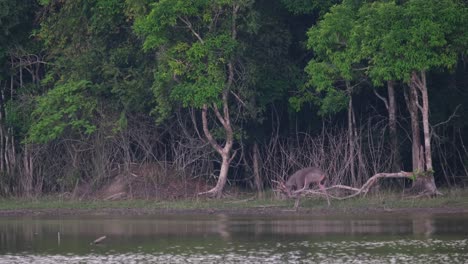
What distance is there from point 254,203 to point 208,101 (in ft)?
9.99

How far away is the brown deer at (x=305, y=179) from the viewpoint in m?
26.1

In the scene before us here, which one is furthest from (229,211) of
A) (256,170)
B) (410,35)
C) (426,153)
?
(410,35)

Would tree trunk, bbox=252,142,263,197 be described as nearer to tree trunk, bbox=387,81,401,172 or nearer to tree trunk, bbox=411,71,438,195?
tree trunk, bbox=387,81,401,172

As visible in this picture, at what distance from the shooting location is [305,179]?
26266 mm

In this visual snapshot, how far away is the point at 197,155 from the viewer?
28984mm

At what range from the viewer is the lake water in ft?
56.6

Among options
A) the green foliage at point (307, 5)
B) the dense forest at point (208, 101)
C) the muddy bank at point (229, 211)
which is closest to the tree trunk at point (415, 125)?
the dense forest at point (208, 101)

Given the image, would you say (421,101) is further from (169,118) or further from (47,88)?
(47,88)

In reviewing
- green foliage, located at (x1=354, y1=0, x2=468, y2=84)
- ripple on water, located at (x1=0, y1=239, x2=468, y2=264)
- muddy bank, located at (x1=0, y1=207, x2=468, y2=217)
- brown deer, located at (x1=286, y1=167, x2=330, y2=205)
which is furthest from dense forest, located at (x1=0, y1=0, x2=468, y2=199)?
ripple on water, located at (x1=0, y1=239, x2=468, y2=264)

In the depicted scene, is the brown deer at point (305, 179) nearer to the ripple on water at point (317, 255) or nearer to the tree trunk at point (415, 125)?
the tree trunk at point (415, 125)

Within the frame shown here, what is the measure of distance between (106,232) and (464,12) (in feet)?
32.6

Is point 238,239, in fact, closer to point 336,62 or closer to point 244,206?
point 244,206

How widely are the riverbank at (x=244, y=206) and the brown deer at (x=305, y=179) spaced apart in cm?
36

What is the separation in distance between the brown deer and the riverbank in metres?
0.36
